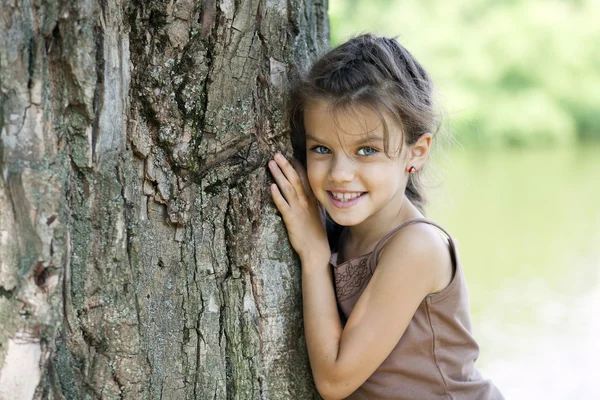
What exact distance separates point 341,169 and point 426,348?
20.0 inches

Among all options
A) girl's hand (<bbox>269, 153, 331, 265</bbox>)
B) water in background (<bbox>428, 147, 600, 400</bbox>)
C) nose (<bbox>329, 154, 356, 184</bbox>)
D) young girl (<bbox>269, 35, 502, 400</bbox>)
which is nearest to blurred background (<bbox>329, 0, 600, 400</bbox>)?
water in background (<bbox>428, 147, 600, 400</bbox>)

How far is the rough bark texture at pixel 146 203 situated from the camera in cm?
140

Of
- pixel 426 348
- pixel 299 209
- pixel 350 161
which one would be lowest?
pixel 426 348

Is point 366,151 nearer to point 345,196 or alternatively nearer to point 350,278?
point 345,196

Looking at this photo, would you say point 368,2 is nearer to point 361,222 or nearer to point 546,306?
point 546,306

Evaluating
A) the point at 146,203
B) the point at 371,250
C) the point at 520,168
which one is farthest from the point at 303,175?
the point at 520,168

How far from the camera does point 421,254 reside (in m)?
1.83

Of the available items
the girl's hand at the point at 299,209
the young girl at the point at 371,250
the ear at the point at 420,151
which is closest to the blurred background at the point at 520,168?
the ear at the point at 420,151

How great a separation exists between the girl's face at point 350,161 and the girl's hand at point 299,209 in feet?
0.11

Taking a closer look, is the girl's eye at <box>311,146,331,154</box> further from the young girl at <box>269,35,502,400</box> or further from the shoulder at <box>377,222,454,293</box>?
the shoulder at <box>377,222,454,293</box>

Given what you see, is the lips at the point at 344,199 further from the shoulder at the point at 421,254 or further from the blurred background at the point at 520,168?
the blurred background at the point at 520,168

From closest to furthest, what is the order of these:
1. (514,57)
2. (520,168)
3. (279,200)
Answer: (279,200)
(520,168)
(514,57)

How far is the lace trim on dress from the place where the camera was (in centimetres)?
193

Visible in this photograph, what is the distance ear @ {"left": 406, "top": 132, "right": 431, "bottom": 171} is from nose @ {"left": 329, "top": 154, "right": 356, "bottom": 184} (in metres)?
0.21
